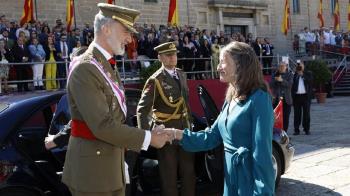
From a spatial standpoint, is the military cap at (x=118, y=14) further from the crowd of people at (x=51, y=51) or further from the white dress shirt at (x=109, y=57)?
the crowd of people at (x=51, y=51)

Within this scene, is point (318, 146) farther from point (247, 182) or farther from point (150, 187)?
point (247, 182)

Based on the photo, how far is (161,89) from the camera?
5.09m

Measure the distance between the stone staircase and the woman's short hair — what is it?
69.9 feet

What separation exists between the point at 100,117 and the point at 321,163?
572 centimetres

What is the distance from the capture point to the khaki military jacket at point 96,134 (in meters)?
2.61

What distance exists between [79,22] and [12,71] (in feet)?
24.2

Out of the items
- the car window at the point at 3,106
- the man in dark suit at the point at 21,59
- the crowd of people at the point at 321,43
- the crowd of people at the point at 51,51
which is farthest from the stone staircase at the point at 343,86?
the car window at the point at 3,106

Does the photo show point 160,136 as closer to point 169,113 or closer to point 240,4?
point 169,113

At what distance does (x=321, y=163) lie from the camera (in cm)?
758

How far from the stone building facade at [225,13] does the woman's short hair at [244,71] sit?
15.8 metres

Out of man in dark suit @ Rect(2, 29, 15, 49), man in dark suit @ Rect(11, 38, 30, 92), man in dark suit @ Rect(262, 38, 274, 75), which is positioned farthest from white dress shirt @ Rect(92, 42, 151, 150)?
man in dark suit @ Rect(262, 38, 274, 75)

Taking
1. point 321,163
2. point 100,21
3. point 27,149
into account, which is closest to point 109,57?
point 100,21

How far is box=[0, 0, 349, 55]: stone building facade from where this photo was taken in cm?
1870

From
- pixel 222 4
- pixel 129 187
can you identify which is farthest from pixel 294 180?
pixel 222 4
